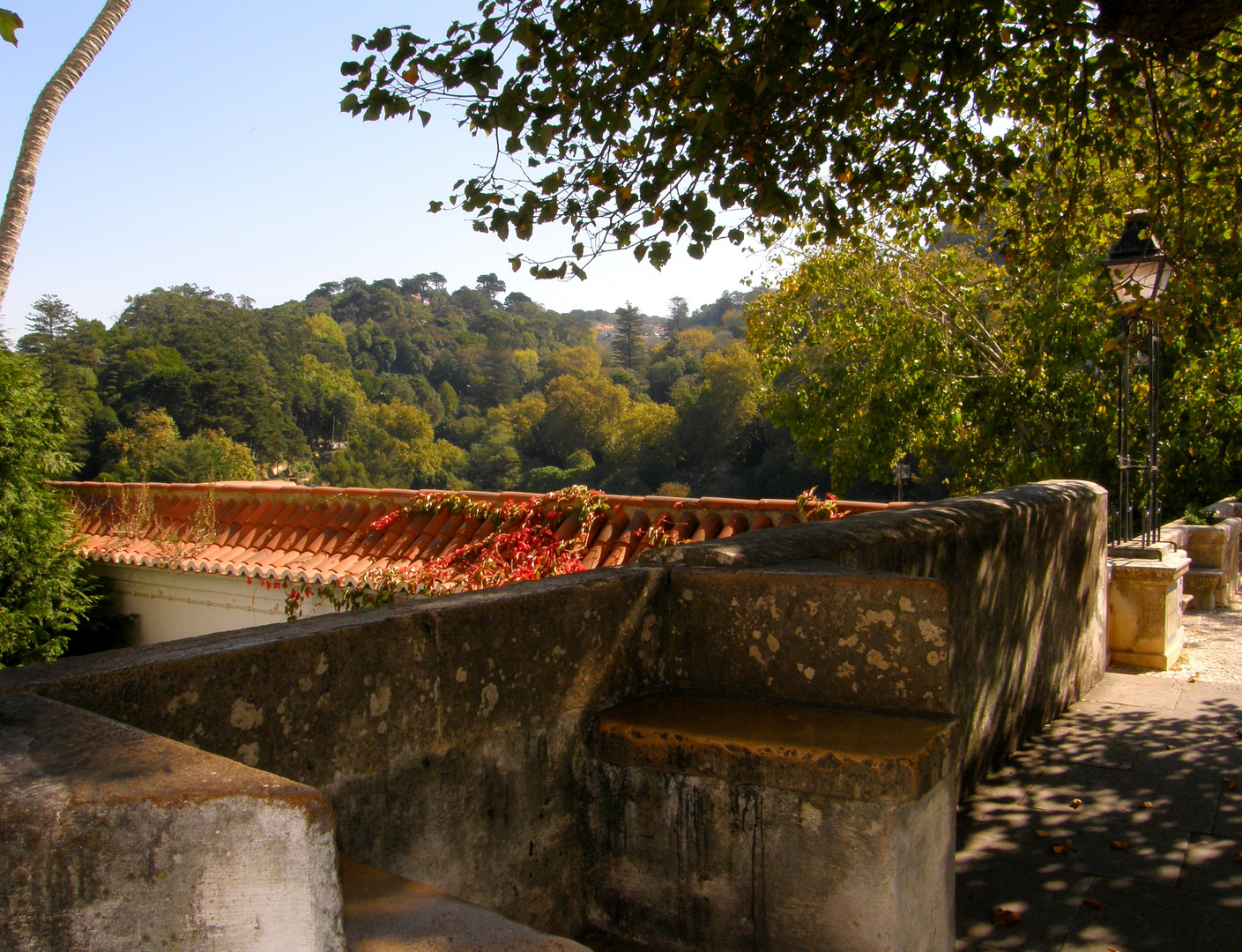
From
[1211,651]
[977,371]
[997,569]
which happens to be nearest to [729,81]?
[997,569]

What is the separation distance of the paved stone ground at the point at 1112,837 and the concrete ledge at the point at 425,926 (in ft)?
6.94

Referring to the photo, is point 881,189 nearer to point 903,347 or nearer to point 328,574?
point 328,574

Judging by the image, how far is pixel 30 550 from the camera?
10.5 m

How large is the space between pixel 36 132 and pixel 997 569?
11.2 meters

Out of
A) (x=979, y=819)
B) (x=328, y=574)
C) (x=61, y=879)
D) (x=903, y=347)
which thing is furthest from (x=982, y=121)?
(x=903, y=347)

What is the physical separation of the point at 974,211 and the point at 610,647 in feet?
16.7

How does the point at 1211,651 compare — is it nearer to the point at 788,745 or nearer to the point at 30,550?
the point at 788,745

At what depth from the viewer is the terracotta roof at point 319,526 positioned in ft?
23.6

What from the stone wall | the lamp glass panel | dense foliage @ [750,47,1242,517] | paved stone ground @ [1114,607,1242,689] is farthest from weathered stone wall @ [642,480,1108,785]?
dense foliage @ [750,47,1242,517]

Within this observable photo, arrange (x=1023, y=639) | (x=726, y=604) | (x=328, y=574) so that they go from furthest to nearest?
(x=328, y=574) → (x=1023, y=639) → (x=726, y=604)

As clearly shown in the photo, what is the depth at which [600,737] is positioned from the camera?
2.16 metres

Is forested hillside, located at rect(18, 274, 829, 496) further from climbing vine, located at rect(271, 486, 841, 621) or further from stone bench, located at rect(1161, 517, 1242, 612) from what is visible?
stone bench, located at rect(1161, 517, 1242, 612)

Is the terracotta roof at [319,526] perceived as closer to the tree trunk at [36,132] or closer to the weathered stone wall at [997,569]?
the weathered stone wall at [997,569]

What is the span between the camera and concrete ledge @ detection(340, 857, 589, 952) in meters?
1.11
